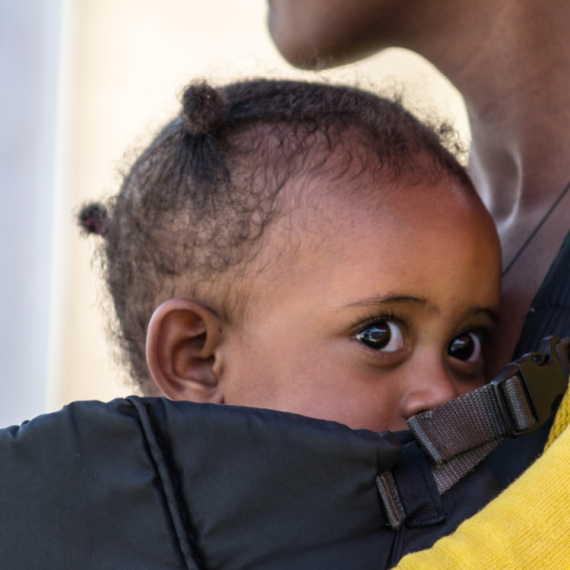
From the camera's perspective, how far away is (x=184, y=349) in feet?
3.12

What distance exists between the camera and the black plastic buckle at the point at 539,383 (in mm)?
717

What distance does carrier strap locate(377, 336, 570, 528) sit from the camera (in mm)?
705

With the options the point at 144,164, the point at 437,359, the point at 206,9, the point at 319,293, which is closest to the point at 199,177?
the point at 144,164

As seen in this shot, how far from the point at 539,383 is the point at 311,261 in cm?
32

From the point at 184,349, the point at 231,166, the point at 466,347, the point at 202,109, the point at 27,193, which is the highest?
the point at 27,193

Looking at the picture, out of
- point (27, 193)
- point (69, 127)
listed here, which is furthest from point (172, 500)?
point (69, 127)

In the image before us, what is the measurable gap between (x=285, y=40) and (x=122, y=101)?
6.37 feet

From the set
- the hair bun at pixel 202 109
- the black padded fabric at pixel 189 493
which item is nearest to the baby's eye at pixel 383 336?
the black padded fabric at pixel 189 493

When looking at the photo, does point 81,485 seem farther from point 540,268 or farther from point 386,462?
point 540,268

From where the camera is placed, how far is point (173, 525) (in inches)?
24.4

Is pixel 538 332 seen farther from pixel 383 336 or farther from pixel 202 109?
pixel 202 109

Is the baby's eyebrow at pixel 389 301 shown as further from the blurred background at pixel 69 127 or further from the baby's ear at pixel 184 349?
the blurred background at pixel 69 127

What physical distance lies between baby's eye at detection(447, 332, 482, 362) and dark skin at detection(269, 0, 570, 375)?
0.07 ft

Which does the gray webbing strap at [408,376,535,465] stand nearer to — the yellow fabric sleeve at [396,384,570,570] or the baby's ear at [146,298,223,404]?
the yellow fabric sleeve at [396,384,570,570]
